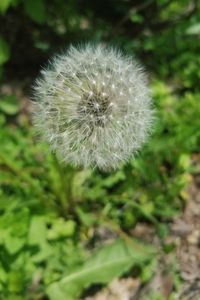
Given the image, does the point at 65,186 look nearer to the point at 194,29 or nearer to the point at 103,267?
the point at 103,267

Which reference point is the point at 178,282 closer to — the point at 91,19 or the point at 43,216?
the point at 43,216

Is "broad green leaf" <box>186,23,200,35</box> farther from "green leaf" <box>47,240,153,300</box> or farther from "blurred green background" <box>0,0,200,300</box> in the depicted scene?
"green leaf" <box>47,240,153,300</box>

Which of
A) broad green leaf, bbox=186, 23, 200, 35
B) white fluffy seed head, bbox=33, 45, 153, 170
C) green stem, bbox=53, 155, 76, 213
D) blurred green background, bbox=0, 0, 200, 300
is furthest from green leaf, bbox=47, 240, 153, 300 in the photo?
broad green leaf, bbox=186, 23, 200, 35

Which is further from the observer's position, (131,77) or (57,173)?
(57,173)

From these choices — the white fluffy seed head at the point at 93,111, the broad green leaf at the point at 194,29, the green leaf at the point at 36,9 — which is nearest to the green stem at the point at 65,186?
the white fluffy seed head at the point at 93,111

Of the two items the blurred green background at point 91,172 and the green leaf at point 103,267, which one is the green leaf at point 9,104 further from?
→ the green leaf at point 103,267

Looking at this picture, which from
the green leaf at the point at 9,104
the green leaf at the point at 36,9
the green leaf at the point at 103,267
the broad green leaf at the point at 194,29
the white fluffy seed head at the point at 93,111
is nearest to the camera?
the white fluffy seed head at the point at 93,111

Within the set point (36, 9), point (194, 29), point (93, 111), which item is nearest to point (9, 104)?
point (36, 9)

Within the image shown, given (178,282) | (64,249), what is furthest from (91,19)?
(178,282)
